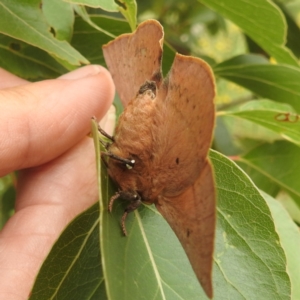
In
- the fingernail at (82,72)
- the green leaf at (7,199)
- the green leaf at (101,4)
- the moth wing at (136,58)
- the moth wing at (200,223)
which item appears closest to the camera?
the moth wing at (200,223)

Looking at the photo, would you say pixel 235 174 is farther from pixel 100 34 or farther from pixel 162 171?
pixel 100 34

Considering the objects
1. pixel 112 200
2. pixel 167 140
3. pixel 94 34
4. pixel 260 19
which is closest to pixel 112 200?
pixel 112 200

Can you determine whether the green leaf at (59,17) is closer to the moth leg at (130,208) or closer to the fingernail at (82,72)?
the fingernail at (82,72)

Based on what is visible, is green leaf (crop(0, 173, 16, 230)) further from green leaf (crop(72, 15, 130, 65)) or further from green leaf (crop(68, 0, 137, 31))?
green leaf (crop(68, 0, 137, 31))

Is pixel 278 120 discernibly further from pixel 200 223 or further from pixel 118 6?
pixel 200 223

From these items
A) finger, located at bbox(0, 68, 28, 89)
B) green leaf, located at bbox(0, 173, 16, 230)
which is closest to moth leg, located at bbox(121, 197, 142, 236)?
finger, located at bbox(0, 68, 28, 89)

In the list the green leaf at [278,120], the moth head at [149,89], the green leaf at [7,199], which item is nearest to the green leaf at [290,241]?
the green leaf at [278,120]
